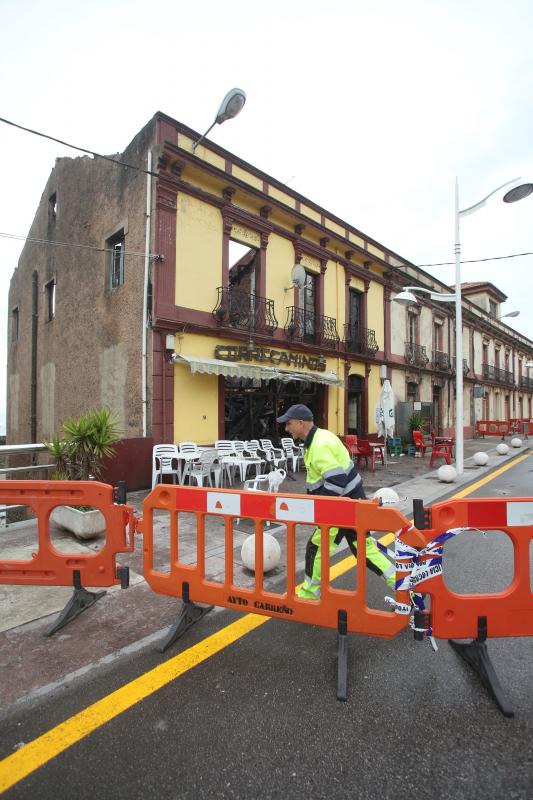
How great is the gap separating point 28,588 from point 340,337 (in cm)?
1302

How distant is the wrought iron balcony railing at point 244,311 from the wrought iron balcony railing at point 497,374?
2194cm

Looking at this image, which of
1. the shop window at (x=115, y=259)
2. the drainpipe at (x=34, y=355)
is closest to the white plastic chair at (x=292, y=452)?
the shop window at (x=115, y=259)

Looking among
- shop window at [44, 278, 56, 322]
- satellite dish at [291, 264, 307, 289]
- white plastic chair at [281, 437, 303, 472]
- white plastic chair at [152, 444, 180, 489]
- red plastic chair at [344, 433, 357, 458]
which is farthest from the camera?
shop window at [44, 278, 56, 322]

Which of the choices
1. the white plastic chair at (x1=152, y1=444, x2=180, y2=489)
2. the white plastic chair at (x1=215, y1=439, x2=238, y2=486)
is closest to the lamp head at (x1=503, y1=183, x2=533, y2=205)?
the white plastic chair at (x1=215, y1=439, x2=238, y2=486)

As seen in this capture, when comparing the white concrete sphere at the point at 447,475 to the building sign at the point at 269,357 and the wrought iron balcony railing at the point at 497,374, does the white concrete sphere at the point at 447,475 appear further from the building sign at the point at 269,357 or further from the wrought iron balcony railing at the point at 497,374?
the wrought iron balcony railing at the point at 497,374

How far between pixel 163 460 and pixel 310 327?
7557 mm

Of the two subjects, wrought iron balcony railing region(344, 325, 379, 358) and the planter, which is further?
wrought iron balcony railing region(344, 325, 379, 358)

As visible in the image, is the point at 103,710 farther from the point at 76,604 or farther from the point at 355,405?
the point at 355,405

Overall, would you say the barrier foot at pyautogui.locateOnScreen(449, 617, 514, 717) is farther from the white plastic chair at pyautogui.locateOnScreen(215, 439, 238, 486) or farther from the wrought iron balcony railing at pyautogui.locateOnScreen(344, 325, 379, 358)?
the wrought iron balcony railing at pyautogui.locateOnScreen(344, 325, 379, 358)

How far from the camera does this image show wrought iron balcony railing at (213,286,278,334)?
10788mm

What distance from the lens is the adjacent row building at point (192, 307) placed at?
9812 mm

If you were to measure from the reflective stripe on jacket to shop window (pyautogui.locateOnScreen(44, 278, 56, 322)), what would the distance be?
1546 cm

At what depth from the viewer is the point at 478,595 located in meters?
2.57

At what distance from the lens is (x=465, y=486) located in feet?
30.7
